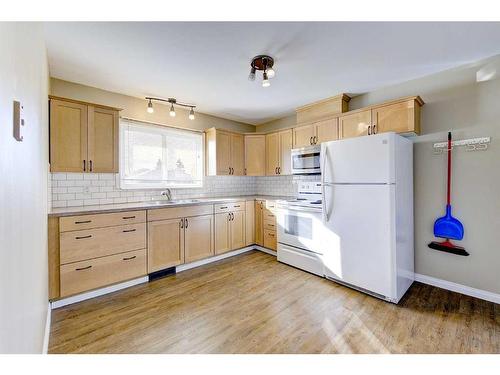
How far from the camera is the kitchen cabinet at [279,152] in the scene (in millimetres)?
3949

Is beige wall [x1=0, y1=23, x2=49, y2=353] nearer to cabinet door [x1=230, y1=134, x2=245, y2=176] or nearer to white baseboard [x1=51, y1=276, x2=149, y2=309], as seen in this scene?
white baseboard [x1=51, y1=276, x2=149, y2=309]

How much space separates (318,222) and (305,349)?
156cm

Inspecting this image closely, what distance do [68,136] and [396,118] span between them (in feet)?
12.2

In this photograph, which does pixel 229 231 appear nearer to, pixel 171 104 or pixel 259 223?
pixel 259 223

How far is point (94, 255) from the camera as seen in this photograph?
246cm

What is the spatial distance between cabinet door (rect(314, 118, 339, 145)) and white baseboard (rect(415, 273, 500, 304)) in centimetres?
207

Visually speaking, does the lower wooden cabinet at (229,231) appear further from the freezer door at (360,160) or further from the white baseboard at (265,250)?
the freezer door at (360,160)

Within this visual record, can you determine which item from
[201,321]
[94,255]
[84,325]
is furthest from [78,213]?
[201,321]

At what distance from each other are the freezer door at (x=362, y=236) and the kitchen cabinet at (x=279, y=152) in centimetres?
132

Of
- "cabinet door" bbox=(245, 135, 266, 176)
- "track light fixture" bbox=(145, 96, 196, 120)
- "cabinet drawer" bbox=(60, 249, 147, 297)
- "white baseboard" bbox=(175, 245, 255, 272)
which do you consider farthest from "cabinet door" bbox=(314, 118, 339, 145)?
"cabinet drawer" bbox=(60, 249, 147, 297)

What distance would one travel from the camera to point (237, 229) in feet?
12.6

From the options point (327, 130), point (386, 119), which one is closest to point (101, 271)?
point (327, 130)
